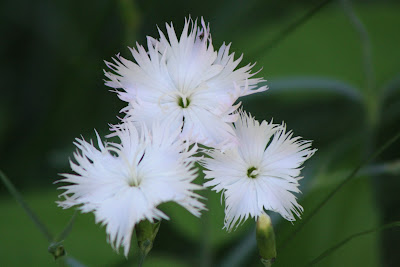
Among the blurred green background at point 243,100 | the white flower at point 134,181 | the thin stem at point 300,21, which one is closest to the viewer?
the white flower at point 134,181

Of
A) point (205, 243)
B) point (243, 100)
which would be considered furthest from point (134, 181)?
point (243, 100)

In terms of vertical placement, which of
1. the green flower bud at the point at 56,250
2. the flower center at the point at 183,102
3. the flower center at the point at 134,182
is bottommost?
the green flower bud at the point at 56,250

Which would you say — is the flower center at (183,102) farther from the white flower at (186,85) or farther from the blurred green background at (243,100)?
the blurred green background at (243,100)

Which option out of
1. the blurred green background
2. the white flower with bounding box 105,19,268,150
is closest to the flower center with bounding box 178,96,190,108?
the white flower with bounding box 105,19,268,150

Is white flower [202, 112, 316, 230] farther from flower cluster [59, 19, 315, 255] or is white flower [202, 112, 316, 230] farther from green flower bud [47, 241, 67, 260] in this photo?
green flower bud [47, 241, 67, 260]

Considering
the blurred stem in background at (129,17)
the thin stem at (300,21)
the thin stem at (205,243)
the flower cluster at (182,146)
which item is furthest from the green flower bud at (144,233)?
the blurred stem in background at (129,17)

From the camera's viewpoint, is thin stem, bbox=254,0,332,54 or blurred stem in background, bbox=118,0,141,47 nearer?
thin stem, bbox=254,0,332,54

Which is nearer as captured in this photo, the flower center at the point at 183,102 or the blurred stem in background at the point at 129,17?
the flower center at the point at 183,102
